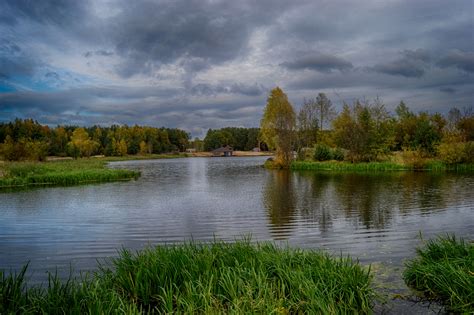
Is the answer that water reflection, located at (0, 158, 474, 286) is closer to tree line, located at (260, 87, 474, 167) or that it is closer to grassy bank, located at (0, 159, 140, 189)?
grassy bank, located at (0, 159, 140, 189)

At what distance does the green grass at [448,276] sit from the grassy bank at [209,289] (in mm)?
1155

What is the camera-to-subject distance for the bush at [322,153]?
48594 mm

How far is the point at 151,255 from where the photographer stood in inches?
255

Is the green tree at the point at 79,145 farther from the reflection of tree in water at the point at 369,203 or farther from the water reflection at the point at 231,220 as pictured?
the reflection of tree in water at the point at 369,203

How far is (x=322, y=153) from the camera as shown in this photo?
160 ft

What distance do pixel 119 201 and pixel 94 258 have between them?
38.6ft

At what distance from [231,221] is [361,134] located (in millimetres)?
33820

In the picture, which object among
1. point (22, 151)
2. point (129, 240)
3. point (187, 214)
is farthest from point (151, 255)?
point (22, 151)

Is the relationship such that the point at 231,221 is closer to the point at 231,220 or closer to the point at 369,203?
the point at 231,220

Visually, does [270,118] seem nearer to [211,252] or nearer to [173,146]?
[211,252]

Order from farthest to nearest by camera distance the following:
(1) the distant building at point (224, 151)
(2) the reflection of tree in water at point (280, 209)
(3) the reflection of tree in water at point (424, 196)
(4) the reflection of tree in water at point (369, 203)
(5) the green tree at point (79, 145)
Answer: (1) the distant building at point (224, 151) < (5) the green tree at point (79, 145) < (3) the reflection of tree in water at point (424, 196) < (4) the reflection of tree in water at point (369, 203) < (2) the reflection of tree in water at point (280, 209)

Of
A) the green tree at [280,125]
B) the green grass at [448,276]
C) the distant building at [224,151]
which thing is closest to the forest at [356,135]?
the green tree at [280,125]

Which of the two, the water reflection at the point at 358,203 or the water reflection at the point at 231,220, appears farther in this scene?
the water reflection at the point at 358,203

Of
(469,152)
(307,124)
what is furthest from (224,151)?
(469,152)
